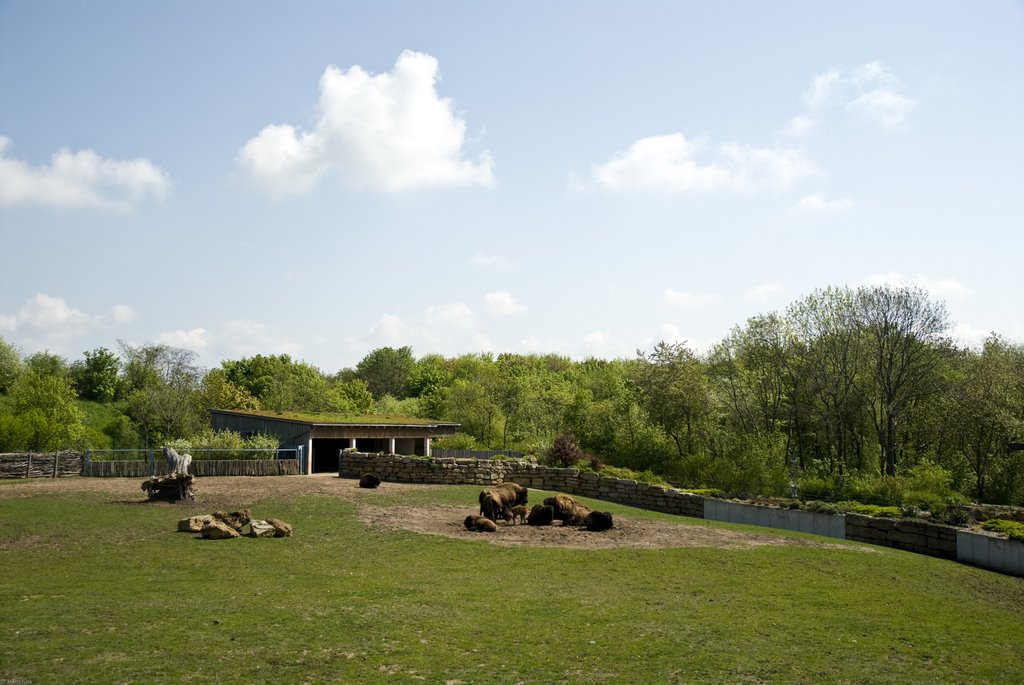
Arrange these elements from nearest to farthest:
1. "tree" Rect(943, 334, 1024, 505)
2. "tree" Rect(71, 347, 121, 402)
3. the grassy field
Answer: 1. the grassy field
2. "tree" Rect(943, 334, 1024, 505)
3. "tree" Rect(71, 347, 121, 402)

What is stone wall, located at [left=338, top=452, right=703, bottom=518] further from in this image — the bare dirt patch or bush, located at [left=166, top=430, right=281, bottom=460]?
the bare dirt patch

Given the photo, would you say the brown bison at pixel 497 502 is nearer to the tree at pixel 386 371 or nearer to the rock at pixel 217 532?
the rock at pixel 217 532

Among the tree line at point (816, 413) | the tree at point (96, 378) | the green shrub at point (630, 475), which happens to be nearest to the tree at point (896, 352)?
the tree line at point (816, 413)

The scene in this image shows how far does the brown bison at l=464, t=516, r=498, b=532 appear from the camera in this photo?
21.8 metres

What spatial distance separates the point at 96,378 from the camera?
8212 cm

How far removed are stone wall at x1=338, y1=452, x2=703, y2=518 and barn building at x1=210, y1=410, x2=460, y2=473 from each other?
356cm

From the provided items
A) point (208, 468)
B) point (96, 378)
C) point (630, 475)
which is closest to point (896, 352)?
point (630, 475)

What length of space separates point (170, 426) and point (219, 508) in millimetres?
48669

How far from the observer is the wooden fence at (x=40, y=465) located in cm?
3453

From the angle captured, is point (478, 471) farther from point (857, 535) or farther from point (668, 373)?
point (857, 535)

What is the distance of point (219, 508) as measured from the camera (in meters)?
24.5

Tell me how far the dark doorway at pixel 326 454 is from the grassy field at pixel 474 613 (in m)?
27.5

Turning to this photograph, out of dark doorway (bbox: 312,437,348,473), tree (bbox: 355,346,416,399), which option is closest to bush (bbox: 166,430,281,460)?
dark doorway (bbox: 312,437,348,473)

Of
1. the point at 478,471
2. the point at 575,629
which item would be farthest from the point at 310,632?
the point at 478,471
